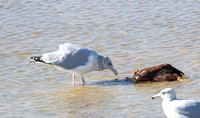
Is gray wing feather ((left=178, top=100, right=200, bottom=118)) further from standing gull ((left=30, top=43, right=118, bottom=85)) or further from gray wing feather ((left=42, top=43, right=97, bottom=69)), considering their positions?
gray wing feather ((left=42, top=43, right=97, bottom=69))

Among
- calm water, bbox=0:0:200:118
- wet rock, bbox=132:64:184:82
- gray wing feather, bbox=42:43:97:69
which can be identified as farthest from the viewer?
gray wing feather, bbox=42:43:97:69

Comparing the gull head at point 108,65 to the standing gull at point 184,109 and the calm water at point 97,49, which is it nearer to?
the calm water at point 97,49

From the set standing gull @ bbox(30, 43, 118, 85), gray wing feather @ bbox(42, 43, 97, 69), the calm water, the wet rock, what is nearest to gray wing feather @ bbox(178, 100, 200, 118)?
the calm water

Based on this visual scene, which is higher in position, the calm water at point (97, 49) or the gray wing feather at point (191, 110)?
the calm water at point (97, 49)

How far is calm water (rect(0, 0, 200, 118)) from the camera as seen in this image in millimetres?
7340

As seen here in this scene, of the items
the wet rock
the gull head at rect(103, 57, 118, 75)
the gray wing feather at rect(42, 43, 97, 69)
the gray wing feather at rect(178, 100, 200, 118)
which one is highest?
the gray wing feather at rect(42, 43, 97, 69)

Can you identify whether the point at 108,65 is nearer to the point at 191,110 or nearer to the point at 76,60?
the point at 76,60

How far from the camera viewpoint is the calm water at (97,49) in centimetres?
734

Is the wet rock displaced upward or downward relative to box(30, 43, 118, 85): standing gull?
downward

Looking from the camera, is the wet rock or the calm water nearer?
the calm water

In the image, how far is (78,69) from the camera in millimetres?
8828

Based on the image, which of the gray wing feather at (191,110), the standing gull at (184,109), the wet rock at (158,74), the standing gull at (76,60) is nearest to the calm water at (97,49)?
the wet rock at (158,74)

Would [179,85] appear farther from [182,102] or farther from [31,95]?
[31,95]

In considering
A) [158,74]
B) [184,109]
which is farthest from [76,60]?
[184,109]
